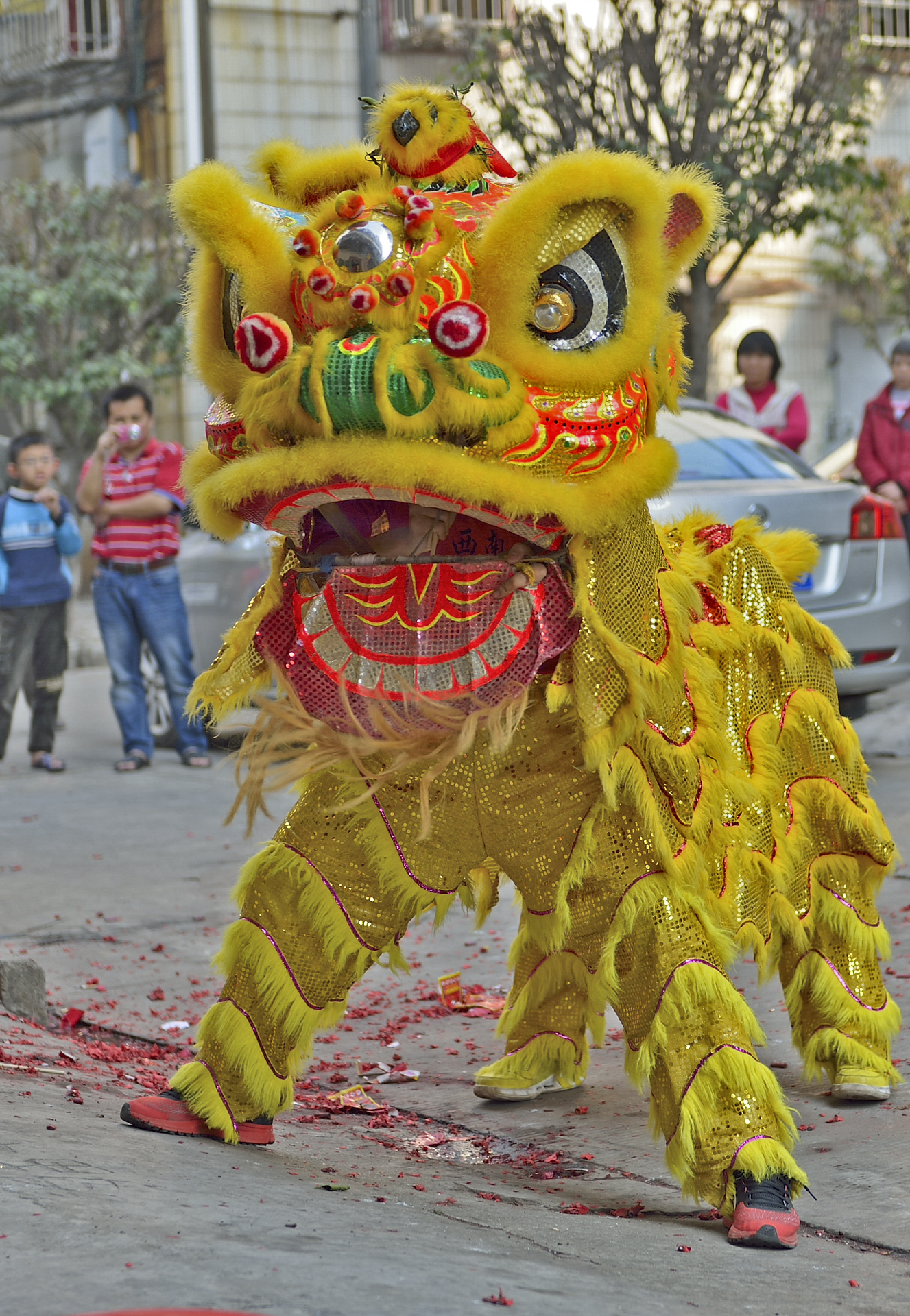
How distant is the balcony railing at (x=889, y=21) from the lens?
23875 millimetres

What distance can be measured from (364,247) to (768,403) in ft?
21.6

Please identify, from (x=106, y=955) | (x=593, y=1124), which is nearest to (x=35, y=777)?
(x=106, y=955)

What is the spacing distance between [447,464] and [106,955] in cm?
274

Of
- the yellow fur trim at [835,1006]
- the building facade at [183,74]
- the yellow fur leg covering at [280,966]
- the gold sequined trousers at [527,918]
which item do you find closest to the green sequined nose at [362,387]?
the gold sequined trousers at [527,918]

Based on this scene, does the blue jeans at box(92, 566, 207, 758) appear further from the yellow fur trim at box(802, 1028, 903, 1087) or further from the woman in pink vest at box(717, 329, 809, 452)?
the yellow fur trim at box(802, 1028, 903, 1087)

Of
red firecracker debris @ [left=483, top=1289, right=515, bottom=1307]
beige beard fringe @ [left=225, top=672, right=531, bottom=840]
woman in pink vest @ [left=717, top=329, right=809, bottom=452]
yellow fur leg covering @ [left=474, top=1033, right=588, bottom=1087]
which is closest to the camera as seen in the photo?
red firecracker debris @ [left=483, top=1289, right=515, bottom=1307]

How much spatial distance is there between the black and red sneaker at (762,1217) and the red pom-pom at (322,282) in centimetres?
153

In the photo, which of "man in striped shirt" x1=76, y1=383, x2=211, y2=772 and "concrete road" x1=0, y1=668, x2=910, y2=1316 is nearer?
"concrete road" x1=0, y1=668, x2=910, y2=1316

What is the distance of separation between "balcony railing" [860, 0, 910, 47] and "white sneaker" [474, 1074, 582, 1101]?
2271 cm

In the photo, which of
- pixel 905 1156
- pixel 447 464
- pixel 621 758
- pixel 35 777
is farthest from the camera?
pixel 35 777

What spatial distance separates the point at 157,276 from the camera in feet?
60.4

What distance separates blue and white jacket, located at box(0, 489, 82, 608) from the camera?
25.9ft

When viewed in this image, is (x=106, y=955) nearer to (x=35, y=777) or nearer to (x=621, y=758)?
(x=621, y=758)

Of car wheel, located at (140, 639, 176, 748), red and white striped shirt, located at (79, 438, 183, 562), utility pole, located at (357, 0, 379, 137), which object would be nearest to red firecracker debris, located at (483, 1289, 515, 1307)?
red and white striped shirt, located at (79, 438, 183, 562)
